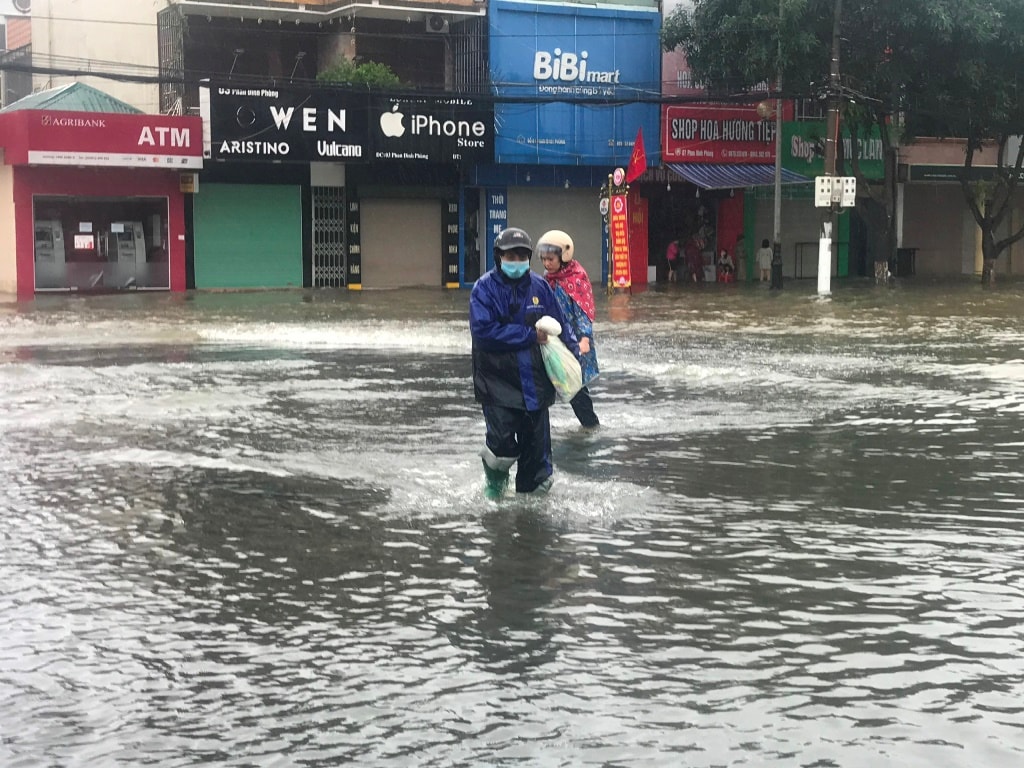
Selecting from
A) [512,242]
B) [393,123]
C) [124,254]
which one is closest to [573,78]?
[393,123]

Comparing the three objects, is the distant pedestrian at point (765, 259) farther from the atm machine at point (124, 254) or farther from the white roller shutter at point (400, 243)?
the atm machine at point (124, 254)

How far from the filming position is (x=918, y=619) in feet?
19.5

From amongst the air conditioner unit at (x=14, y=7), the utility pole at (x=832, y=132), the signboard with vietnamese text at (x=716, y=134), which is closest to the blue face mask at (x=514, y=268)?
the utility pole at (x=832, y=132)

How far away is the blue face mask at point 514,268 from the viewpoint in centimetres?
786

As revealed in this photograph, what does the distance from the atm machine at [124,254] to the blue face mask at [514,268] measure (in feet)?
93.0

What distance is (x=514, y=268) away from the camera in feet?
25.8

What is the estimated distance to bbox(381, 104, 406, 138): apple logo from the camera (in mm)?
35969

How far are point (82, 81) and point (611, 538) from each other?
31.4 metres

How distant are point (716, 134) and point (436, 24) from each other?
9074mm

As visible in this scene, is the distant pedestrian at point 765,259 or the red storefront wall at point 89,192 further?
the distant pedestrian at point 765,259

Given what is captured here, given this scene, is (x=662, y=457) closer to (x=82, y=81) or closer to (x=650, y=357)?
(x=650, y=357)

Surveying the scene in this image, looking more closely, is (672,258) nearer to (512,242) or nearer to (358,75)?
(358,75)

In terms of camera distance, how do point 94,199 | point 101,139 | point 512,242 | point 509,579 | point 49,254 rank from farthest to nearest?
point 94,199 → point 49,254 → point 101,139 → point 512,242 → point 509,579

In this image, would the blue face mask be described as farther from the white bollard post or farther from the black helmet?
the white bollard post
